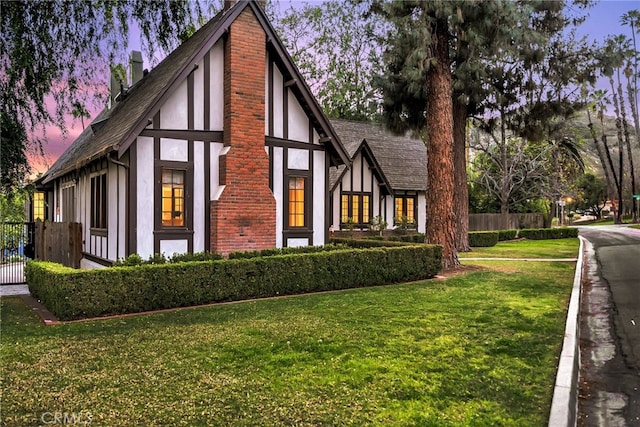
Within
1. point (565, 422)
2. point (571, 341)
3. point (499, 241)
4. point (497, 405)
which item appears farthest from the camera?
point (499, 241)

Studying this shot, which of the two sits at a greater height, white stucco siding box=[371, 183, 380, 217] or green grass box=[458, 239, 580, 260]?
white stucco siding box=[371, 183, 380, 217]

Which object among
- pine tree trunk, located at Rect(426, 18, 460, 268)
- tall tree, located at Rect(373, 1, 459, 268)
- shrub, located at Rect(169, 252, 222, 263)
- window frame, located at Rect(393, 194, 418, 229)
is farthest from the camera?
window frame, located at Rect(393, 194, 418, 229)

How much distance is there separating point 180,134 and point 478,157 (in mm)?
37253

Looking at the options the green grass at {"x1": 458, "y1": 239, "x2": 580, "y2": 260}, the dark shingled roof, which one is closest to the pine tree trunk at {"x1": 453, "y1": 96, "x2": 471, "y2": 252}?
the green grass at {"x1": 458, "y1": 239, "x2": 580, "y2": 260}

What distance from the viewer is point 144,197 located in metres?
12.2

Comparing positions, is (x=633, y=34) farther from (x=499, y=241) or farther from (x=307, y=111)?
(x=307, y=111)

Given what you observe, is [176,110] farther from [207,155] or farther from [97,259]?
[97,259]

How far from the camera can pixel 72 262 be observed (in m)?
14.3

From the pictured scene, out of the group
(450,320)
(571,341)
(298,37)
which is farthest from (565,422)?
(298,37)

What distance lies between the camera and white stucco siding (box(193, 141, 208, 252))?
12883 mm

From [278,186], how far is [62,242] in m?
6.57

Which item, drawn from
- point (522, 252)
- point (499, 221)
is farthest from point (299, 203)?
point (499, 221)

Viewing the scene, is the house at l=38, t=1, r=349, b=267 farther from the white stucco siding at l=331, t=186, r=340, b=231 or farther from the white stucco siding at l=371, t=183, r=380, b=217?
the white stucco siding at l=371, t=183, r=380, b=217

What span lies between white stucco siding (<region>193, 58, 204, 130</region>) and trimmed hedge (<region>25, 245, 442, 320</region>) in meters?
4.42
